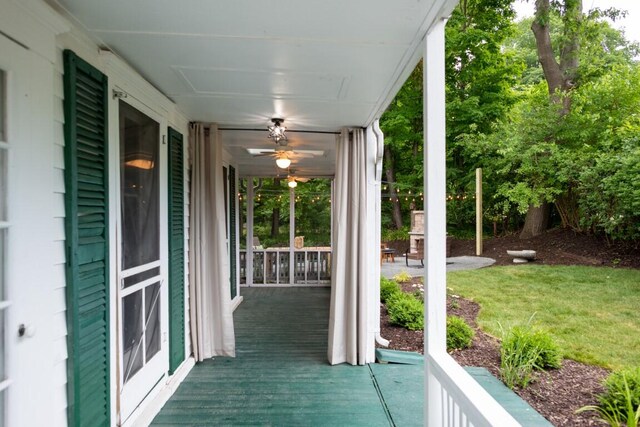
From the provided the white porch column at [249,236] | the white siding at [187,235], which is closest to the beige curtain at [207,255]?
the white siding at [187,235]

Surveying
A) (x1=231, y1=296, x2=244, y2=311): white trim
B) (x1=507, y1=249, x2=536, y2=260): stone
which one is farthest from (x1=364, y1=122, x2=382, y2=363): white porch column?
(x1=507, y1=249, x2=536, y2=260): stone

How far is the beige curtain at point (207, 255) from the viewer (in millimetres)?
3225

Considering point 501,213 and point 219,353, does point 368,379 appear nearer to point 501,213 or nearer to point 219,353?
point 219,353

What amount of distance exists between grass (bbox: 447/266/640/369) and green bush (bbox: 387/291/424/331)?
35.1 inches

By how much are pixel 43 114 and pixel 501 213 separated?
12.8m

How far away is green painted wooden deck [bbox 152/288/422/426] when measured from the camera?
2381 mm

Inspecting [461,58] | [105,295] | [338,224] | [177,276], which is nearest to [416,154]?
[461,58]

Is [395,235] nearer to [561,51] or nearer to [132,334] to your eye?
[561,51]

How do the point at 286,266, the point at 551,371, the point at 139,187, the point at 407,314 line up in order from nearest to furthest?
1. the point at 139,187
2. the point at 551,371
3. the point at 407,314
4. the point at 286,266

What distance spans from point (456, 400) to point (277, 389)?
1803 millimetres

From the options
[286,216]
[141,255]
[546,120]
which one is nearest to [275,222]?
[286,216]

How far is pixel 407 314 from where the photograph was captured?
4.27 metres

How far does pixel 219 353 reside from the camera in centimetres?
338

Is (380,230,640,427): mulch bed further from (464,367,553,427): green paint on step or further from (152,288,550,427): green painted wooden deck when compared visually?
(152,288,550,427): green painted wooden deck
